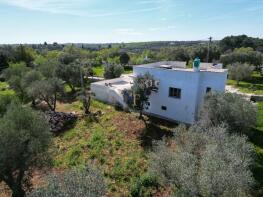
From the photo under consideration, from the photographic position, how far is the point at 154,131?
23922 millimetres

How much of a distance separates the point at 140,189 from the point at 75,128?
1258 cm

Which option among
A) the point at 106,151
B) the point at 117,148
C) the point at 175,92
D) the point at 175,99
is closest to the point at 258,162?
the point at 175,99

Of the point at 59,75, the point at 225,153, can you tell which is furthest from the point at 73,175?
the point at 59,75

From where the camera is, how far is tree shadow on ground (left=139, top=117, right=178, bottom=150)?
22.1 m

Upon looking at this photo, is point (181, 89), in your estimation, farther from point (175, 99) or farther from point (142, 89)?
point (142, 89)

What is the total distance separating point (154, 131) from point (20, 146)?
1316 centimetres

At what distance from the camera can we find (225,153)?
12148 mm

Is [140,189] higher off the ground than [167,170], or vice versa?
[167,170]

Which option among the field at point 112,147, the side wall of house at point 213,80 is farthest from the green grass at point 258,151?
the field at point 112,147

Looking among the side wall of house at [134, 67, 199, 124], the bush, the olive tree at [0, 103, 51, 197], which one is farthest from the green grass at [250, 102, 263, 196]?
the olive tree at [0, 103, 51, 197]

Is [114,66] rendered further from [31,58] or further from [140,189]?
[31,58]

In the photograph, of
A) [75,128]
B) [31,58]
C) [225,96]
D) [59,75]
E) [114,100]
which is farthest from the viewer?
[31,58]

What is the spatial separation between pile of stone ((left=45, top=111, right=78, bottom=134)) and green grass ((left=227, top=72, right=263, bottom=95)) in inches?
1148

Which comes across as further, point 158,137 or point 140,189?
point 158,137
